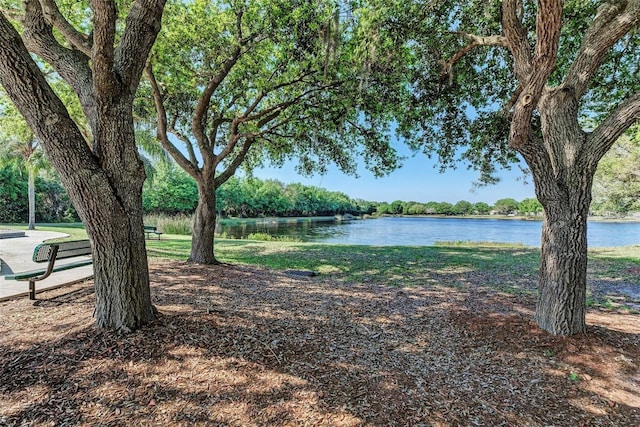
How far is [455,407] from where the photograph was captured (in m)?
2.38

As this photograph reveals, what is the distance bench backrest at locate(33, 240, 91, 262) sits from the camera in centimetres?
447

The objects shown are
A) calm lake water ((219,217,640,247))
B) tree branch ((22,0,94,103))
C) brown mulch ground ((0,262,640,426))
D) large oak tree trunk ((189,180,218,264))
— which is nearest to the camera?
brown mulch ground ((0,262,640,426))

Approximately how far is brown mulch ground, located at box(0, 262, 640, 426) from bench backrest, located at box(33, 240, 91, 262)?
2.11ft

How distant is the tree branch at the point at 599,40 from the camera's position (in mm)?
3295

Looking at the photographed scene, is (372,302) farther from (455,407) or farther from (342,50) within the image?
(342,50)

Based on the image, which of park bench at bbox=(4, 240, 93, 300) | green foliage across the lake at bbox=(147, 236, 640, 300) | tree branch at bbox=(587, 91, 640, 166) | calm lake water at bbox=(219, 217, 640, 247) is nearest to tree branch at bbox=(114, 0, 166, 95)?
park bench at bbox=(4, 240, 93, 300)

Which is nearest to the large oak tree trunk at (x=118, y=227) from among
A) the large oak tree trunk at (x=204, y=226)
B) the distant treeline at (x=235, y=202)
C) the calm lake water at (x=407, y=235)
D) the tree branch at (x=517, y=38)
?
the tree branch at (x=517, y=38)

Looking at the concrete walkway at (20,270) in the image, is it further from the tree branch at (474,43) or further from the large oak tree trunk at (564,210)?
the tree branch at (474,43)

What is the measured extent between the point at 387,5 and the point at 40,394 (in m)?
6.20

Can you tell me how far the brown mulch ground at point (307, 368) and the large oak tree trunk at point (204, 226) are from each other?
325 cm

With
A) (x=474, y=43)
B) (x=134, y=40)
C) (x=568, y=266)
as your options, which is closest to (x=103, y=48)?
(x=134, y=40)

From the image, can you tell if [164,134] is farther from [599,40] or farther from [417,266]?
[599,40]

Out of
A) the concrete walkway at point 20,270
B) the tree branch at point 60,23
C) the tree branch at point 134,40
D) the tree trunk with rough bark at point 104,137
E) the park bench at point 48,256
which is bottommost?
the concrete walkway at point 20,270

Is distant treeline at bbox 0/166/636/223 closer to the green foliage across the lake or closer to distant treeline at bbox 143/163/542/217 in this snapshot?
distant treeline at bbox 143/163/542/217
